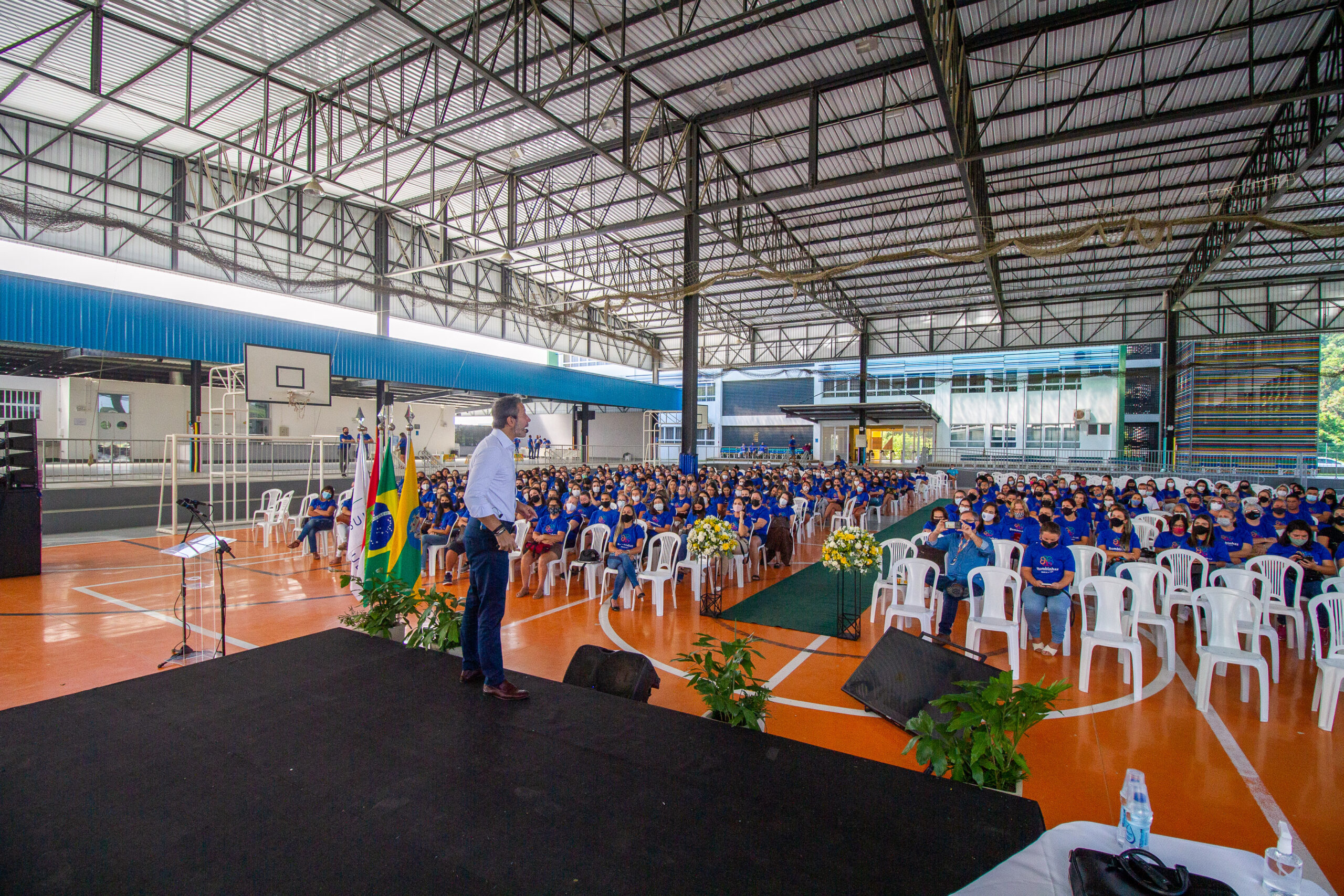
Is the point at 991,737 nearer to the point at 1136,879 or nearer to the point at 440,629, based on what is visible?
the point at 1136,879

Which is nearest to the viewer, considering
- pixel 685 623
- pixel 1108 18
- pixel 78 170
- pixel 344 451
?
pixel 685 623

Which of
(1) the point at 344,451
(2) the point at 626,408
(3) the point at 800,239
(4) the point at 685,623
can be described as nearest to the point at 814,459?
(2) the point at 626,408

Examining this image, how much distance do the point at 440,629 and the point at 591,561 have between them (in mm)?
3178

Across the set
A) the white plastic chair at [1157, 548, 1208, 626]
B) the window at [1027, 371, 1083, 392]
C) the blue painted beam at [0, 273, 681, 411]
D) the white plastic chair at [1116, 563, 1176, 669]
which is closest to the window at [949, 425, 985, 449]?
the window at [1027, 371, 1083, 392]

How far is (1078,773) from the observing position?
3.33 m

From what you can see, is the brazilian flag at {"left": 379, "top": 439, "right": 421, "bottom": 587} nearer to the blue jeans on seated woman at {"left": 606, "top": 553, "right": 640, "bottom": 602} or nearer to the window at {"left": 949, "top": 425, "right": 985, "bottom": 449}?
the blue jeans on seated woman at {"left": 606, "top": 553, "right": 640, "bottom": 602}

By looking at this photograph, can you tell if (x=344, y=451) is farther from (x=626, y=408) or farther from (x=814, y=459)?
(x=814, y=459)

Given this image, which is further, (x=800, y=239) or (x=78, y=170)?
(x=800, y=239)

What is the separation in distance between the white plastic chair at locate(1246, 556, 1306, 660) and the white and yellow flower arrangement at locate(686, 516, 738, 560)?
182 inches

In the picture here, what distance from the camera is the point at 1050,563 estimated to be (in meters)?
5.32

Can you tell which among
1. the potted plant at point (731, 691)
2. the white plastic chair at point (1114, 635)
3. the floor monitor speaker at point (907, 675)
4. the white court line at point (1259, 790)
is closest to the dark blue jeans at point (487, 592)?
the potted plant at point (731, 691)

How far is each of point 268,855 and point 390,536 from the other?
3.56 metres

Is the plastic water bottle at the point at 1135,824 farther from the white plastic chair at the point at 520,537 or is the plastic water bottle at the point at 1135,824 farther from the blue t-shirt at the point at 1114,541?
the white plastic chair at the point at 520,537

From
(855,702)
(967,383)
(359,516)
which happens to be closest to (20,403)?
(359,516)
